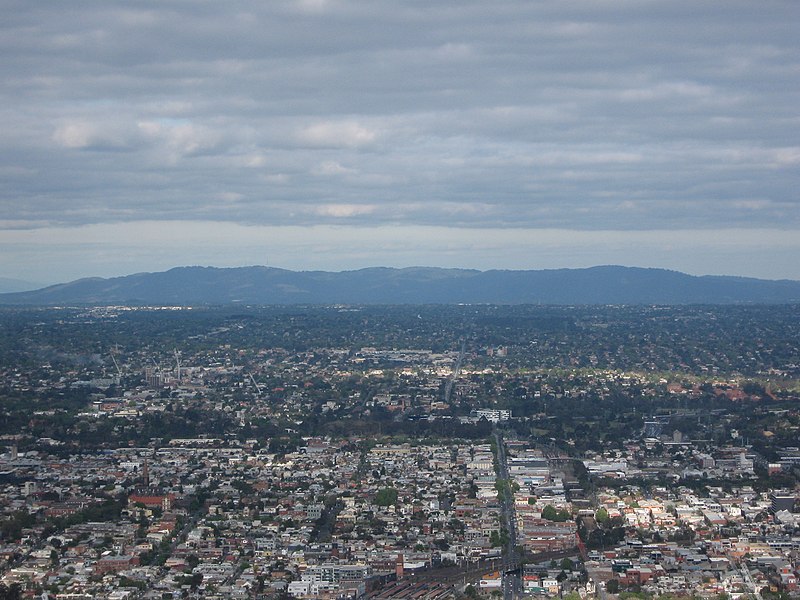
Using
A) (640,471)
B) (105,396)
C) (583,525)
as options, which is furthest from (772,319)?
(583,525)

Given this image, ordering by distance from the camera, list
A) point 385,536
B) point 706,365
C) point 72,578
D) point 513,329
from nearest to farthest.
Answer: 1. point 72,578
2. point 385,536
3. point 706,365
4. point 513,329

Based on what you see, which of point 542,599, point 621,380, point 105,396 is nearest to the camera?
point 542,599

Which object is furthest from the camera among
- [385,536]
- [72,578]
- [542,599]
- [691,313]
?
[691,313]

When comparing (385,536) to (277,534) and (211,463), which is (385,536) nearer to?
(277,534)

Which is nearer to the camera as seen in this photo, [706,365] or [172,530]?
[172,530]

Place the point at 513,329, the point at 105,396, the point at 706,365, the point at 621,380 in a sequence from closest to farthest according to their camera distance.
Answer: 1. the point at 105,396
2. the point at 621,380
3. the point at 706,365
4. the point at 513,329

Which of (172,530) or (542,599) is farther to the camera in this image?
(172,530)

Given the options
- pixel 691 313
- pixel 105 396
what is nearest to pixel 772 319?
pixel 691 313

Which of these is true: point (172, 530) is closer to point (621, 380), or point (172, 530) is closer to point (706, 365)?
point (621, 380)
